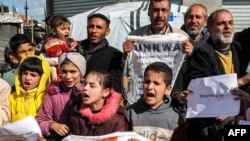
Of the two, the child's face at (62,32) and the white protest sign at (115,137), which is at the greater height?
the child's face at (62,32)

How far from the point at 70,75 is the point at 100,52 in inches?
24.5

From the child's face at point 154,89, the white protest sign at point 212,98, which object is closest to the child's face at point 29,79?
the child's face at point 154,89

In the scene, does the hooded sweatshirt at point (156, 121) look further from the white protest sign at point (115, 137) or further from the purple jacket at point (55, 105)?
the purple jacket at point (55, 105)

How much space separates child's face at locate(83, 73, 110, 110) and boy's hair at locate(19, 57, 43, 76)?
2.51 feet

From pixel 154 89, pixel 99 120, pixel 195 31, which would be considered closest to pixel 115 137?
pixel 99 120

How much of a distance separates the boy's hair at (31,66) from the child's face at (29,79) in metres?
0.03

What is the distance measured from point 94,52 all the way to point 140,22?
5.93 metres

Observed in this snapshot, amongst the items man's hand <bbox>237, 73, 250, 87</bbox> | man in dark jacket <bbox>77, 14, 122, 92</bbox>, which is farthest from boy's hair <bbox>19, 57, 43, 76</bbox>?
man's hand <bbox>237, 73, 250, 87</bbox>

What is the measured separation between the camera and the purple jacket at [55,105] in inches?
153

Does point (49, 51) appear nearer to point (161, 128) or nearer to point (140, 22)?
point (161, 128)

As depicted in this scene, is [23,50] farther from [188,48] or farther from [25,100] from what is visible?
[188,48]

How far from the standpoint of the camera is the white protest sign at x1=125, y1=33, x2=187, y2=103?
14.3 ft

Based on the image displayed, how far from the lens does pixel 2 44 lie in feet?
77.8

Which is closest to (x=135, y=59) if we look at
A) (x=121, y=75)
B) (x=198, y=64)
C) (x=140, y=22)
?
(x=121, y=75)
